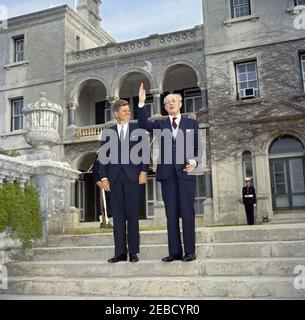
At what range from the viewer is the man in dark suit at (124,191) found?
434 cm

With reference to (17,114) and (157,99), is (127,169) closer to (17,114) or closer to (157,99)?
(157,99)

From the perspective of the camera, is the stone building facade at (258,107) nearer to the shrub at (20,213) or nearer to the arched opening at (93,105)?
the arched opening at (93,105)

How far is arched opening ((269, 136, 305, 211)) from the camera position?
1572 cm

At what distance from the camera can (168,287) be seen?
391 centimetres

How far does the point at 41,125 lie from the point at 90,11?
63.3ft

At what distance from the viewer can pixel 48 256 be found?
17.2 ft

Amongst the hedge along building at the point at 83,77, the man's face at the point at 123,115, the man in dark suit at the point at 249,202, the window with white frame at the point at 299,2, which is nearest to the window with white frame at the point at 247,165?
the hedge along building at the point at 83,77

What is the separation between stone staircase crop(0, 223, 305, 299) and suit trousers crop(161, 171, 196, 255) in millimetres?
191

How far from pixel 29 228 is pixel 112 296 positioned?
1974 millimetres

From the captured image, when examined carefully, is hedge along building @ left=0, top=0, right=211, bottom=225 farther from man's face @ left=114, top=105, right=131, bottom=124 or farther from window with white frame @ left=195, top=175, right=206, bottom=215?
man's face @ left=114, top=105, right=131, bottom=124

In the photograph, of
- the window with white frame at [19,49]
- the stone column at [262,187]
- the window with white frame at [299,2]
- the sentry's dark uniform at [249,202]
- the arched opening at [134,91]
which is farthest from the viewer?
the window with white frame at [19,49]

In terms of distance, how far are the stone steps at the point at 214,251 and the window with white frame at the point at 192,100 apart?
15.7 m

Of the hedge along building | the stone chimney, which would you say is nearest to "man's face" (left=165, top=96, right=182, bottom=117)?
the hedge along building
